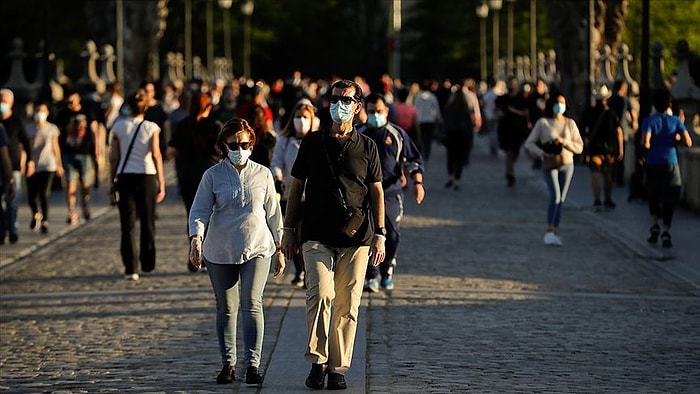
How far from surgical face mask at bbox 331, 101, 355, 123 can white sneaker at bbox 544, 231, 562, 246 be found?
33.2 feet

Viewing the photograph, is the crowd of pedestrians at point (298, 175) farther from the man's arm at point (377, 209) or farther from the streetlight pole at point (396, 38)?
the streetlight pole at point (396, 38)

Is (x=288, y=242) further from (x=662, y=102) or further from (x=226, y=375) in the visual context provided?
(x=662, y=102)

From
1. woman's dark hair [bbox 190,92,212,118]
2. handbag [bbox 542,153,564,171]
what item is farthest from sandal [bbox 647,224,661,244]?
woman's dark hair [bbox 190,92,212,118]

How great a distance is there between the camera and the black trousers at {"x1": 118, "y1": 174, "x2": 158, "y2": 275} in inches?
679

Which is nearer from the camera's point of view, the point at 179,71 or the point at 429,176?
the point at 429,176

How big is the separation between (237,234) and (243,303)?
0.41m

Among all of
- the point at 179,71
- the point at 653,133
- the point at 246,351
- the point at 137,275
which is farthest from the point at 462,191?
the point at 179,71

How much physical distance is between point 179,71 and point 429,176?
4383cm

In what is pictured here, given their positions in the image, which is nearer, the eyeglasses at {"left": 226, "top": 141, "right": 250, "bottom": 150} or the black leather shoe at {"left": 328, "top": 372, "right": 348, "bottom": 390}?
the black leather shoe at {"left": 328, "top": 372, "right": 348, "bottom": 390}

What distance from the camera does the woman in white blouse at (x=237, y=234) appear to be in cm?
1102

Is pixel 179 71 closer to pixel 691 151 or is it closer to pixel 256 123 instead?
pixel 691 151

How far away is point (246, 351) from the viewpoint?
36.6 ft

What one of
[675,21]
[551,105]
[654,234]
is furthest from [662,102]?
[675,21]

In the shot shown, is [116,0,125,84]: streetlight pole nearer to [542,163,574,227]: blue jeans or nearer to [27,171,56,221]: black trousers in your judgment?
[27,171,56,221]: black trousers
